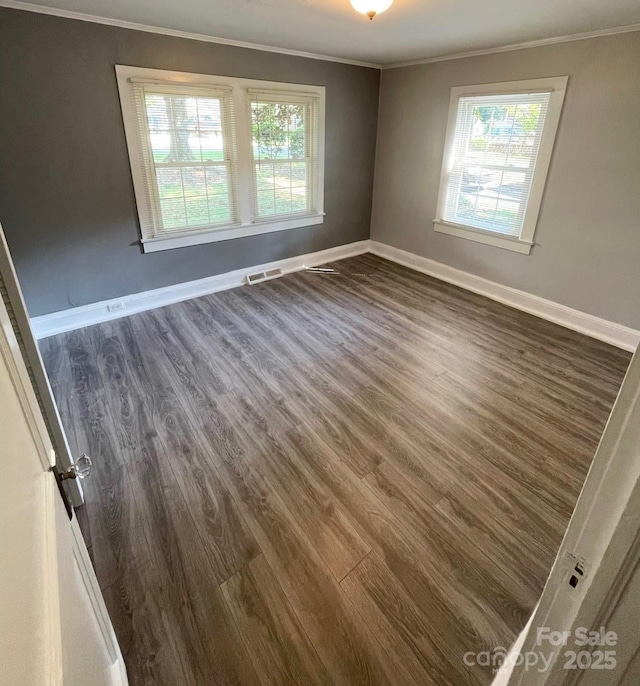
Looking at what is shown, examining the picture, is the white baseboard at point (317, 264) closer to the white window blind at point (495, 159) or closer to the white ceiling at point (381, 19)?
the white window blind at point (495, 159)

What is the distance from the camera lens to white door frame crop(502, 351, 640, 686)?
1.93 ft

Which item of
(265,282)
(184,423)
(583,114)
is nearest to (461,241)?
(583,114)

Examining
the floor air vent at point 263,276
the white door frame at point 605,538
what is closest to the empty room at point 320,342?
the white door frame at point 605,538

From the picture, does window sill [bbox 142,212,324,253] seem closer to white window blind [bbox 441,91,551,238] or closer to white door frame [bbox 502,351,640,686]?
white window blind [bbox 441,91,551,238]

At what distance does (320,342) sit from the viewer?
3.44m

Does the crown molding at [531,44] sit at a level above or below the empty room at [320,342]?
above

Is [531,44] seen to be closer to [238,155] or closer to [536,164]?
[536,164]

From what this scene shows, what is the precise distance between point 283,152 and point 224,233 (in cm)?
117

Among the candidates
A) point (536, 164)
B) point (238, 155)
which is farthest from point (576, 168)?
point (238, 155)

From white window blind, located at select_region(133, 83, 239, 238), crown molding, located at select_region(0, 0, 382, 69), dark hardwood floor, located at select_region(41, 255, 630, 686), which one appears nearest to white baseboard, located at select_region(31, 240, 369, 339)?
dark hardwood floor, located at select_region(41, 255, 630, 686)

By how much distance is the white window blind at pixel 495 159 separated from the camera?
3.63m

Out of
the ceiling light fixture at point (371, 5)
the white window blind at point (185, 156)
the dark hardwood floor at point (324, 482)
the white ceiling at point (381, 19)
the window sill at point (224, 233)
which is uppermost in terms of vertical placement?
the white ceiling at point (381, 19)

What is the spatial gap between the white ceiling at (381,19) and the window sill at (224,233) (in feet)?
5.57

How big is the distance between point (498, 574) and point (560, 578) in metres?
1.07
